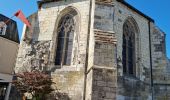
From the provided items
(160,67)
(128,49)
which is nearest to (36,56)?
(128,49)

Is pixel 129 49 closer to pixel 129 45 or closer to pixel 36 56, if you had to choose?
pixel 129 45

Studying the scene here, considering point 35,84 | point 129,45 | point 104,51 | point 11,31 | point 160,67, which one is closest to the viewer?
point 104,51

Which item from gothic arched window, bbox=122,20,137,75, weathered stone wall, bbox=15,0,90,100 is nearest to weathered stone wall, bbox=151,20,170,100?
gothic arched window, bbox=122,20,137,75

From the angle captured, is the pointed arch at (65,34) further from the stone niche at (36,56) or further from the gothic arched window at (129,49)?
the gothic arched window at (129,49)

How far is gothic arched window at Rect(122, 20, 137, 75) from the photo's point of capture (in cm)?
1181

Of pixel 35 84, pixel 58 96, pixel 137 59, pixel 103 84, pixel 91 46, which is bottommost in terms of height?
pixel 58 96

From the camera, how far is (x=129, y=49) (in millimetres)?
12312

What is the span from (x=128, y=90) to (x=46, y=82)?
4.05m

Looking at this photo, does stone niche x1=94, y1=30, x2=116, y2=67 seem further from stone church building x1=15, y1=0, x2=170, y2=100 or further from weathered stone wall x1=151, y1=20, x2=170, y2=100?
weathered stone wall x1=151, y1=20, x2=170, y2=100

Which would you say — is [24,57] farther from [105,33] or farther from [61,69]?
[105,33]

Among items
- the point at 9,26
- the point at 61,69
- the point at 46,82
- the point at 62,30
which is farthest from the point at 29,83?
the point at 9,26

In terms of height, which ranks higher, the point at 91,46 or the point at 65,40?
the point at 65,40

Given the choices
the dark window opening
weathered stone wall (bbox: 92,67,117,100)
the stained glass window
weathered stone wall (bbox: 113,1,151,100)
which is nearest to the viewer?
weathered stone wall (bbox: 92,67,117,100)

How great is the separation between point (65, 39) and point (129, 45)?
3686 millimetres
